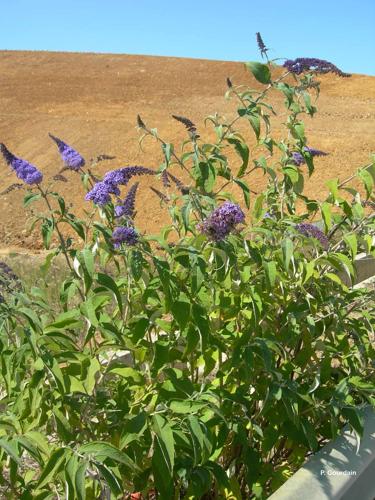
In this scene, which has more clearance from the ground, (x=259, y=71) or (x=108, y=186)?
(x=259, y=71)

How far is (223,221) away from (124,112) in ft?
60.7

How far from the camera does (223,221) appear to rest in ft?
6.95

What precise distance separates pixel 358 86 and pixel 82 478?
82.6 ft

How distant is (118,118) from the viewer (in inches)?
750

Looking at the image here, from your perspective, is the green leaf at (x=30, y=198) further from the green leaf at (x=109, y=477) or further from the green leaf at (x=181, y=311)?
the green leaf at (x=109, y=477)

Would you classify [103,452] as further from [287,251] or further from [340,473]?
[287,251]

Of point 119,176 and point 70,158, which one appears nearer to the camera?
point 119,176

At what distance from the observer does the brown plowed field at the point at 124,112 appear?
1326cm

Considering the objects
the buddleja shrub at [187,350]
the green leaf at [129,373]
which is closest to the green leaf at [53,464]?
the buddleja shrub at [187,350]

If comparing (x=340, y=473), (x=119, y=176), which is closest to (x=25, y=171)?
(x=119, y=176)

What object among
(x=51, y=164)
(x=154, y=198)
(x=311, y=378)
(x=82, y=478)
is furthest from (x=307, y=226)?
(x=51, y=164)

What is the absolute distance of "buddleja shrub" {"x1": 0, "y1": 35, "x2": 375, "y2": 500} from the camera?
2.06m

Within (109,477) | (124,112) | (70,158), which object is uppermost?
(124,112)

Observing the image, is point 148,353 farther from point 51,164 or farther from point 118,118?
point 118,118
